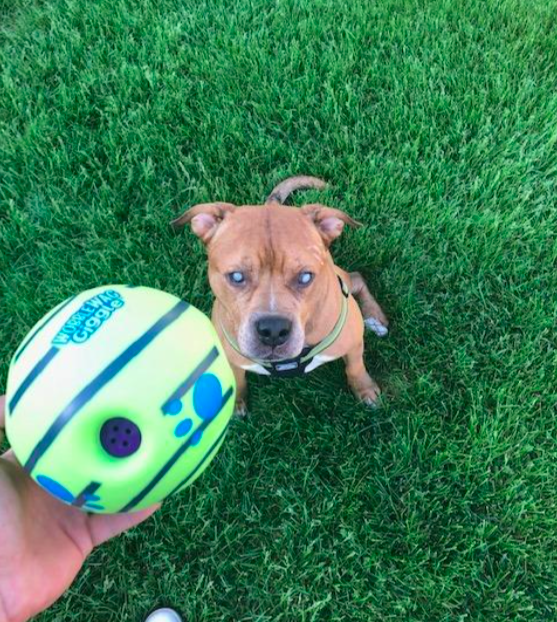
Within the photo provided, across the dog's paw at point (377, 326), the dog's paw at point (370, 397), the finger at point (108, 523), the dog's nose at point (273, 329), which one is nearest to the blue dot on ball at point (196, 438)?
the finger at point (108, 523)

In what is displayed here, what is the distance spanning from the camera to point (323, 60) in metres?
5.12

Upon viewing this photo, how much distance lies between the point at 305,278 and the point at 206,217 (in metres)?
0.70

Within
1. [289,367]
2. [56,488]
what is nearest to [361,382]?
[289,367]

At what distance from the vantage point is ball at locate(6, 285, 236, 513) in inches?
81.2

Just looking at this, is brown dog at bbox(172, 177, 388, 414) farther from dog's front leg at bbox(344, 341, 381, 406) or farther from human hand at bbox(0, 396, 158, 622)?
human hand at bbox(0, 396, 158, 622)

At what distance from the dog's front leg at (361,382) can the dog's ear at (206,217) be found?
3.78 ft

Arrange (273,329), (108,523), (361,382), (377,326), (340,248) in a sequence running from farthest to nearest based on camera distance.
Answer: (340,248)
(377,326)
(361,382)
(273,329)
(108,523)

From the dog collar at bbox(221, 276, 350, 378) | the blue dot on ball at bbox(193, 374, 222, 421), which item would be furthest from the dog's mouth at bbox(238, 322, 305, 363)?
the blue dot on ball at bbox(193, 374, 222, 421)

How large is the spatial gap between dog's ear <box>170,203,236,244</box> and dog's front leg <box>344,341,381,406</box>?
1153 mm

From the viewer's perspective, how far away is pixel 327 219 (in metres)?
3.49

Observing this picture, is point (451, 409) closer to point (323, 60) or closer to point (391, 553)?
point (391, 553)

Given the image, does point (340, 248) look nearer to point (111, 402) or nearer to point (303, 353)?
point (303, 353)

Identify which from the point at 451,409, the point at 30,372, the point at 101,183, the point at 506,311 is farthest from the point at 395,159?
the point at 30,372

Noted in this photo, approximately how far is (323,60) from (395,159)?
3.70 feet
